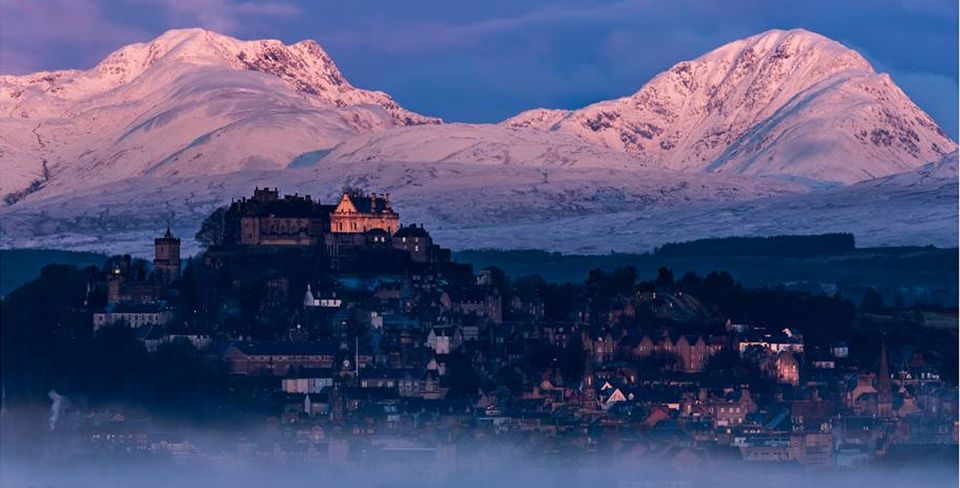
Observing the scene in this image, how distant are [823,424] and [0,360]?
1359 inches

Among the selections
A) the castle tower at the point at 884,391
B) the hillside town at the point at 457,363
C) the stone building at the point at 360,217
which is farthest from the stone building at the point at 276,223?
the castle tower at the point at 884,391

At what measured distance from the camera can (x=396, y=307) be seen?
15775 cm

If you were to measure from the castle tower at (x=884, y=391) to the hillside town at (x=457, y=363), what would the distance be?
5.3 inches

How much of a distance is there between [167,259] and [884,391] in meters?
36.1

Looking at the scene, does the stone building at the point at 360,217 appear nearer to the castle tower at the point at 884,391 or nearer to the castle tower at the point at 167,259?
the castle tower at the point at 167,259

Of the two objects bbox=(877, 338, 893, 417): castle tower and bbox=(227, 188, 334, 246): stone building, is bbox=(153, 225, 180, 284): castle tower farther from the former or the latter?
bbox=(877, 338, 893, 417): castle tower

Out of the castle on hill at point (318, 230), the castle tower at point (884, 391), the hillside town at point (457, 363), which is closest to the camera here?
the hillside town at point (457, 363)

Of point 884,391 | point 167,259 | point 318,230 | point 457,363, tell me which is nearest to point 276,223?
point 318,230

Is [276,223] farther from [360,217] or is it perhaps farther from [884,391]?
[884,391]

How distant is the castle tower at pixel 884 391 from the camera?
474 ft

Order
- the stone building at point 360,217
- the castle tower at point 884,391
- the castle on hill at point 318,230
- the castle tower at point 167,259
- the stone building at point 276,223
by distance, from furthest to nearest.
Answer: the stone building at point 360,217
the stone building at point 276,223
the castle on hill at point 318,230
the castle tower at point 167,259
the castle tower at point 884,391

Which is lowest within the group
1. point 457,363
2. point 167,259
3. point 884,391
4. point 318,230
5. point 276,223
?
point 884,391

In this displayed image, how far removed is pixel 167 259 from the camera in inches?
6432

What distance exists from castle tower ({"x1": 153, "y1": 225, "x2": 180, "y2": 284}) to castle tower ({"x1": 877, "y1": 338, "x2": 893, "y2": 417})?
33.6 meters
